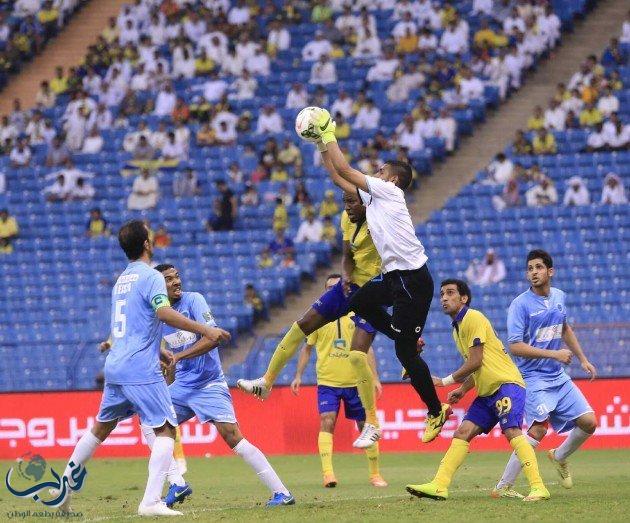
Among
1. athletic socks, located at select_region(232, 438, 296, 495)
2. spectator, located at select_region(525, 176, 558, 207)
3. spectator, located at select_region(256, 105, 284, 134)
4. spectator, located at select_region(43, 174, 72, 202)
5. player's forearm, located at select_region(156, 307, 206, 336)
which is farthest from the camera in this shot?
spectator, located at select_region(43, 174, 72, 202)

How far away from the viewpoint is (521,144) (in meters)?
27.4

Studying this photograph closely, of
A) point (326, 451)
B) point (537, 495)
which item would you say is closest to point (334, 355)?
point (326, 451)

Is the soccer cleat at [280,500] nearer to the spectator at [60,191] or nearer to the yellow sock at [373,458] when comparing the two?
the yellow sock at [373,458]

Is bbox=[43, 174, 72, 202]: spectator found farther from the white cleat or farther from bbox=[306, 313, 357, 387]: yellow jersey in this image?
the white cleat

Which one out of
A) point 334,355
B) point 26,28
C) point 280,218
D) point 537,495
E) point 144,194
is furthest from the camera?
point 26,28

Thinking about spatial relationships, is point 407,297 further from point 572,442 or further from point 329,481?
point 329,481

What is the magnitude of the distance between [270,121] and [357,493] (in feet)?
53.3

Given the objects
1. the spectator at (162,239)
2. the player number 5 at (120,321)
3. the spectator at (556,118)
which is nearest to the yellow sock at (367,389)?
the player number 5 at (120,321)

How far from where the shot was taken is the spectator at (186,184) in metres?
28.7

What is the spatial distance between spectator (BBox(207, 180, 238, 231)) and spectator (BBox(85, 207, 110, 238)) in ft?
7.37

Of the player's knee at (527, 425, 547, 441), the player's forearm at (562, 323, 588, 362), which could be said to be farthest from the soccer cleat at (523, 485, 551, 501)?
the player's forearm at (562, 323, 588, 362)

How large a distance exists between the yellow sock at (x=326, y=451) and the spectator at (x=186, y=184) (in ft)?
45.0

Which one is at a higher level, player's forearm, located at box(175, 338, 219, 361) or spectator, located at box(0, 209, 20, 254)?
spectator, located at box(0, 209, 20, 254)

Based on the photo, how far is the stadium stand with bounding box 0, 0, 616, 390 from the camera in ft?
86.9
